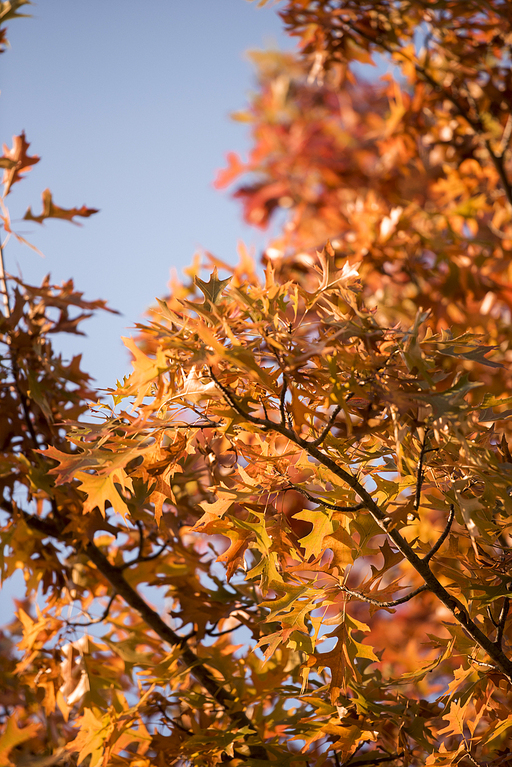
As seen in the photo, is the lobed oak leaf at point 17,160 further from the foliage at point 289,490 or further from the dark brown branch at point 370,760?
the dark brown branch at point 370,760

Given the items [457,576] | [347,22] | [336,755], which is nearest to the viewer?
[457,576]

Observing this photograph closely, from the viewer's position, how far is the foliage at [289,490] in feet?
2.13

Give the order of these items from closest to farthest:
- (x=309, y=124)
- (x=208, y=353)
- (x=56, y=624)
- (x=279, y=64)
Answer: (x=208, y=353) < (x=56, y=624) < (x=309, y=124) < (x=279, y=64)

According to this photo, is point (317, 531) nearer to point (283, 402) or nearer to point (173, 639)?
point (283, 402)

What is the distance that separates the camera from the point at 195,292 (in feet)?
7.69

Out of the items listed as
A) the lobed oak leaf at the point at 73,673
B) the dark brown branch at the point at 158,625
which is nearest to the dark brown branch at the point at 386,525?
the dark brown branch at the point at 158,625

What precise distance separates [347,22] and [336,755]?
2109 mm

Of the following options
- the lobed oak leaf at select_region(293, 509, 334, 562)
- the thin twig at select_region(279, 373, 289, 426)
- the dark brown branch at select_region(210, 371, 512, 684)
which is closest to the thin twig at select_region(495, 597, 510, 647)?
the dark brown branch at select_region(210, 371, 512, 684)

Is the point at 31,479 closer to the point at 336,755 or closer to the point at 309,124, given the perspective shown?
the point at 336,755

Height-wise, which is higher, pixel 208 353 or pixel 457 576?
pixel 208 353

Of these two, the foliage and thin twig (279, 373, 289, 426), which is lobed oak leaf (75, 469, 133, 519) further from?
thin twig (279, 373, 289, 426)

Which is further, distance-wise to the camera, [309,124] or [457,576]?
[309,124]

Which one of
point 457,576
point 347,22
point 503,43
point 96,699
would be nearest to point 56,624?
point 96,699

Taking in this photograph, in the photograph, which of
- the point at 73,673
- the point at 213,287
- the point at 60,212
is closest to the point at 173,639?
the point at 73,673
